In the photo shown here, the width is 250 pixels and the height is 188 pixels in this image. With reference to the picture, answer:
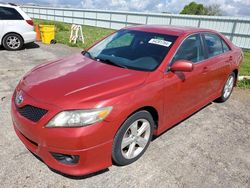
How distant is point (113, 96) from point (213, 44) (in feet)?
8.88

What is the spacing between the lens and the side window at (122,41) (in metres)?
3.88

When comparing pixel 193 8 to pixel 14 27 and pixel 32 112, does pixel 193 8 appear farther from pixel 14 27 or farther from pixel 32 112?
pixel 32 112

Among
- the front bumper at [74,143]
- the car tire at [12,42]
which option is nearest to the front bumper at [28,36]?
the car tire at [12,42]

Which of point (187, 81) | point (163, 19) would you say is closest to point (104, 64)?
point (187, 81)

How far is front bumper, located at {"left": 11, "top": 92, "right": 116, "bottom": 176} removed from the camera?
235cm

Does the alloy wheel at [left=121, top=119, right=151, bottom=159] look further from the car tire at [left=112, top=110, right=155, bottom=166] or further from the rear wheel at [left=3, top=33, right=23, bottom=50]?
the rear wheel at [left=3, top=33, right=23, bottom=50]

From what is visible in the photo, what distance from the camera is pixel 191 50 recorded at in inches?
147

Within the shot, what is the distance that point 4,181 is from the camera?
8.54ft

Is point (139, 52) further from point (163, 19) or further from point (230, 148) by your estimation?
point (163, 19)

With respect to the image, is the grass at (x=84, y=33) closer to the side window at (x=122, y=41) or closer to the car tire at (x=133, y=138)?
the side window at (x=122, y=41)

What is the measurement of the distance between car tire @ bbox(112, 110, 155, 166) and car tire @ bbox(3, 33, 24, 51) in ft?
27.4

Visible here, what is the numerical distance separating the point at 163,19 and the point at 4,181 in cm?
1881

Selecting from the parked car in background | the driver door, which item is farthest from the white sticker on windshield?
the parked car in background

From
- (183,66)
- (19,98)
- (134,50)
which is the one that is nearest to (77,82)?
(19,98)
